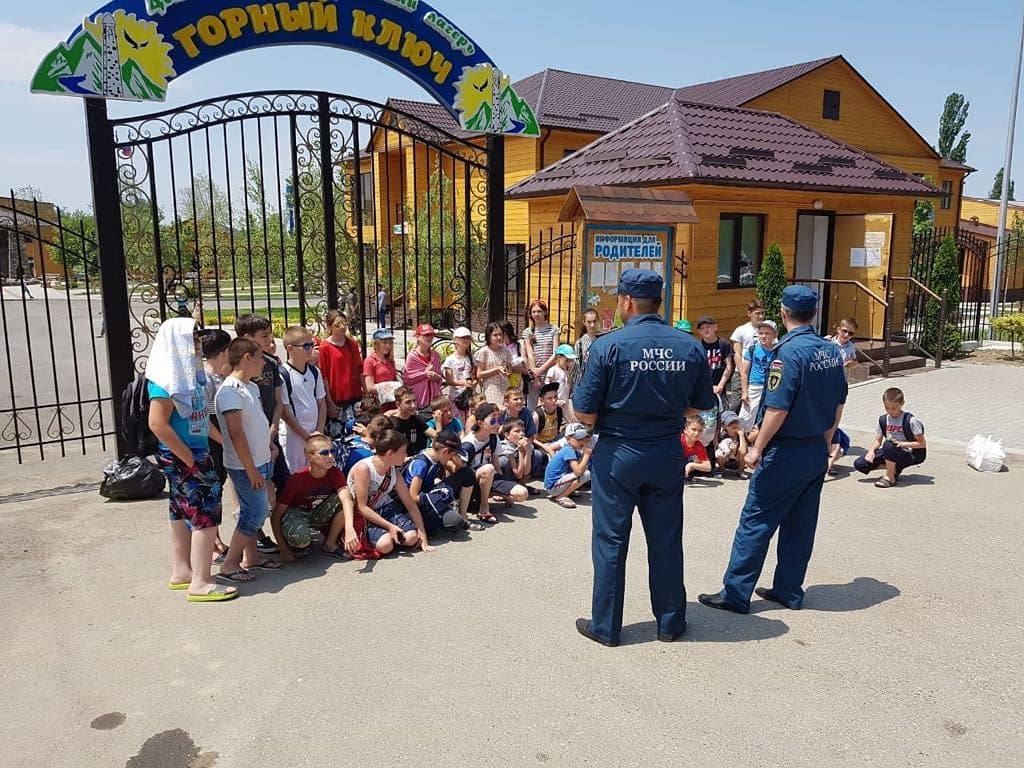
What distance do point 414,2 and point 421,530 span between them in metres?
5.04

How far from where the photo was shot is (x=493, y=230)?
8.62 m

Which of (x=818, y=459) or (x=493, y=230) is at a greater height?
(x=493, y=230)

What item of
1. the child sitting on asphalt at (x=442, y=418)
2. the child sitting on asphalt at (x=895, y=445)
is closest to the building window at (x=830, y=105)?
the child sitting on asphalt at (x=895, y=445)

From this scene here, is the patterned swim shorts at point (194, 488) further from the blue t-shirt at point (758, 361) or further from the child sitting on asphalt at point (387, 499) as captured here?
the blue t-shirt at point (758, 361)

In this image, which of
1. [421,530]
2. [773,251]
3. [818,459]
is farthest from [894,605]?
[773,251]

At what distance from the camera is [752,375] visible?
7797 mm

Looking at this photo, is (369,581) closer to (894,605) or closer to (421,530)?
(421,530)

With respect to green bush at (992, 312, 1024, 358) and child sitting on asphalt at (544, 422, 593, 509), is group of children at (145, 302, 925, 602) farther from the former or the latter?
green bush at (992, 312, 1024, 358)

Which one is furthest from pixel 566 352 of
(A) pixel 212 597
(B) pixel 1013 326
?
(B) pixel 1013 326

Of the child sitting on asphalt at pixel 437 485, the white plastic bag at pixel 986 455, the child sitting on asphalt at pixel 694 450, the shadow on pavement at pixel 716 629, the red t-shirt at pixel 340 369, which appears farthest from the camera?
the white plastic bag at pixel 986 455

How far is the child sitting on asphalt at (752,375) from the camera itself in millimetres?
7680

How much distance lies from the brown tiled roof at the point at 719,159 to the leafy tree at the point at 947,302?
1.16 m

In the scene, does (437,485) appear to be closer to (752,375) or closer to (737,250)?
(752,375)

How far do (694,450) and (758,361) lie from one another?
1.16 meters
